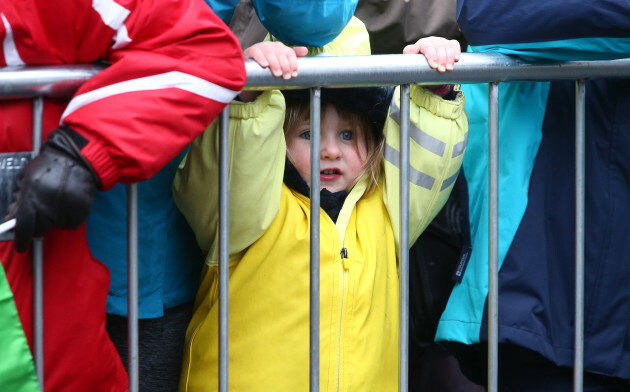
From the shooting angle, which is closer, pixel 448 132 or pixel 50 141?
pixel 50 141

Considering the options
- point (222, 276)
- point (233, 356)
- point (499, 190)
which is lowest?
point (233, 356)

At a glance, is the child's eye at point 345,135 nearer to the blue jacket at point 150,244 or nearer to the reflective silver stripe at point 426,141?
the reflective silver stripe at point 426,141

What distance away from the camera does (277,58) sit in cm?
237

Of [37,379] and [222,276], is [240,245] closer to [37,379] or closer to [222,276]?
[222,276]

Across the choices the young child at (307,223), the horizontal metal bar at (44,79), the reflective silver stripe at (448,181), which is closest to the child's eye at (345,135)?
A: the young child at (307,223)

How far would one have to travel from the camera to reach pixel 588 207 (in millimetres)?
2740

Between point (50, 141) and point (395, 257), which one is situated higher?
point (50, 141)

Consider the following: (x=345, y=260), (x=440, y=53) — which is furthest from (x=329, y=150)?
(x=440, y=53)

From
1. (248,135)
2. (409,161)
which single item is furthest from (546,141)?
(248,135)

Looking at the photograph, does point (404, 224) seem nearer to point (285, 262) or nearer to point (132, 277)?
point (285, 262)

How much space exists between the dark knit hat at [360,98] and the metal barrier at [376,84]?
9.7 inches

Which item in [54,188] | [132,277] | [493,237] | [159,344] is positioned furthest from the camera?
[159,344]

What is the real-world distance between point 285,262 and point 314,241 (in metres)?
0.22

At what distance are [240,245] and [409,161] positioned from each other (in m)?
0.46
